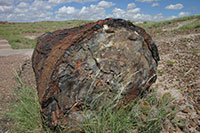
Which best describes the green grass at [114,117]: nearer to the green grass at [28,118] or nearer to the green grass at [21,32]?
the green grass at [28,118]

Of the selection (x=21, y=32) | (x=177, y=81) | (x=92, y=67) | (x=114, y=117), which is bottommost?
(x=177, y=81)

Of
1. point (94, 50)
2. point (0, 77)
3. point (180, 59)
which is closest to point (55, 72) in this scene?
point (94, 50)

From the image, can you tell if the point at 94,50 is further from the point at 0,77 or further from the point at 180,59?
the point at 0,77

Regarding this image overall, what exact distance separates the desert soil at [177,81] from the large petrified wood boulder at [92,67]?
39cm

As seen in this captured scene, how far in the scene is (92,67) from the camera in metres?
1.88

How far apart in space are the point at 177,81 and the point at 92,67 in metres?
2.04

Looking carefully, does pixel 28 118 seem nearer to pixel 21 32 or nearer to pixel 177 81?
pixel 177 81

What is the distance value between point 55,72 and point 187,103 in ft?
6.79

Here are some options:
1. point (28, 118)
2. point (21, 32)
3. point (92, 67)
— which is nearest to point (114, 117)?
point (92, 67)

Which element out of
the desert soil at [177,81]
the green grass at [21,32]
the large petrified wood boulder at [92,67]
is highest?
the green grass at [21,32]

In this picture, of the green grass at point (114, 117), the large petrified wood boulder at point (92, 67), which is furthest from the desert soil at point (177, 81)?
the large petrified wood boulder at point (92, 67)

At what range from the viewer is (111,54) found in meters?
2.01

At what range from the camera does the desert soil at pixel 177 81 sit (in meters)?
2.11

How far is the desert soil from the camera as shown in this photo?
2.11 meters
